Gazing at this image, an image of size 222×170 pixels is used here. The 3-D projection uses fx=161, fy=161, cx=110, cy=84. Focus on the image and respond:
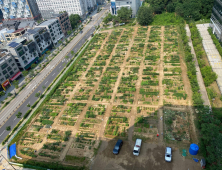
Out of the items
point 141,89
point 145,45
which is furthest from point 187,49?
point 141,89

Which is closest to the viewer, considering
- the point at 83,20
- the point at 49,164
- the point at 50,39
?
the point at 49,164

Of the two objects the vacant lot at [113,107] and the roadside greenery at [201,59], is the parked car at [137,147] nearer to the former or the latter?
the vacant lot at [113,107]

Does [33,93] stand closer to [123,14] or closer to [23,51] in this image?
[23,51]

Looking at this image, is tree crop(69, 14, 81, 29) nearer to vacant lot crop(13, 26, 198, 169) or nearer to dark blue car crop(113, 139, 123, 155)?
vacant lot crop(13, 26, 198, 169)

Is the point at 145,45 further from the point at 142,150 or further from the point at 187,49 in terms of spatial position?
the point at 142,150

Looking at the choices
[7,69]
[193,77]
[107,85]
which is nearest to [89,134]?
[107,85]
